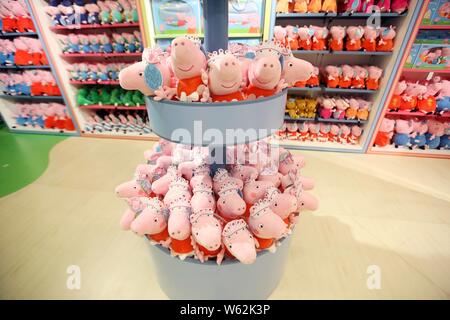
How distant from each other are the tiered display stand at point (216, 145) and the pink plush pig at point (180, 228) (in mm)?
53

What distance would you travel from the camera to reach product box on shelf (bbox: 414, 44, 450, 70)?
2.31m

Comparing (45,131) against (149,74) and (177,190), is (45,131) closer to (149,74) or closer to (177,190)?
(177,190)

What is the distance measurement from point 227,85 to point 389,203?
1990 mm

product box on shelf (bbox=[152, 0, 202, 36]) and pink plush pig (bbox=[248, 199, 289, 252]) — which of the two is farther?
product box on shelf (bbox=[152, 0, 202, 36])

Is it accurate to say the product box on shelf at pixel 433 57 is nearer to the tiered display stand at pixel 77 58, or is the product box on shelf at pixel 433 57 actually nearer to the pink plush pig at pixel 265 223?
the pink plush pig at pixel 265 223

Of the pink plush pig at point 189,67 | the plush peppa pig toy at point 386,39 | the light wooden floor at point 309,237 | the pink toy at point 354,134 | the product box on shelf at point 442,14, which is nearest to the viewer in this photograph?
the pink plush pig at point 189,67

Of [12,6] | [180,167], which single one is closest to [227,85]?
[180,167]

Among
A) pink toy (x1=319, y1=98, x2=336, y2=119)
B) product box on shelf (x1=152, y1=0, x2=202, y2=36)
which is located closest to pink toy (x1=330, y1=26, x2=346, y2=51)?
pink toy (x1=319, y1=98, x2=336, y2=119)

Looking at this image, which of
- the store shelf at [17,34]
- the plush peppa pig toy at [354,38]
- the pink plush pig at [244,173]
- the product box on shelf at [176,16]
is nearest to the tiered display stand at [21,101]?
the store shelf at [17,34]

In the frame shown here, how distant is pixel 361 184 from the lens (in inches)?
90.2

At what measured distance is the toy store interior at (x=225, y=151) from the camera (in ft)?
3.00

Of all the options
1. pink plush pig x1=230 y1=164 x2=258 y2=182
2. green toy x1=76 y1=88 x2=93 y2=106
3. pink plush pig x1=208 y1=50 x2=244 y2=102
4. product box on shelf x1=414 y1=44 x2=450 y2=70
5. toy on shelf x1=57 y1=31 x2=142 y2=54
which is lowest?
pink plush pig x1=230 y1=164 x2=258 y2=182

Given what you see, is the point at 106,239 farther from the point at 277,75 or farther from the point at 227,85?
the point at 277,75

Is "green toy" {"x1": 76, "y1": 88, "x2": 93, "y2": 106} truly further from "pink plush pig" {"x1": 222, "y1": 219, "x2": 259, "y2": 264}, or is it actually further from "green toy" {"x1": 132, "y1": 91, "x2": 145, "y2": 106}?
"pink plush pig" {"x1": 222, "y1": 219, "x2": 259, "y2": 264}
